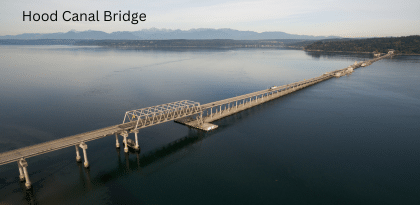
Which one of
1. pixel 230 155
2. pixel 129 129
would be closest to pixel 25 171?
pixel 129 129

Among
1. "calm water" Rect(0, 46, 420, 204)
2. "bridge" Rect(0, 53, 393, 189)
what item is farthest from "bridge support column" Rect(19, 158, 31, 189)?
"calm water" Rect(0, 46, 420, 204)

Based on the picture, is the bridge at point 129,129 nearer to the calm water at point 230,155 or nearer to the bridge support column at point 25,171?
the bridge support column at point 25,171

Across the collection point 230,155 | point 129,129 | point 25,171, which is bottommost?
point 230,155

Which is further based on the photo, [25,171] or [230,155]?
[230,155]

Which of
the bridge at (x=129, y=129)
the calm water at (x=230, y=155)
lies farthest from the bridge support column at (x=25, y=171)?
the calm water at (x=230, y=155)

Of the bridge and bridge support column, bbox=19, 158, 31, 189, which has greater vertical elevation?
the bridge

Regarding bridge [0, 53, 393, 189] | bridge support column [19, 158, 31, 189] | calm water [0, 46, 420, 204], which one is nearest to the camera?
bridge support column [19, 158, 31, 189]

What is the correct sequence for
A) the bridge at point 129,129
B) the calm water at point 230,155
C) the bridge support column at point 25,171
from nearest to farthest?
the bridge support column at point 25,171
the calm water at point 230,155
the bridge at point 129,129

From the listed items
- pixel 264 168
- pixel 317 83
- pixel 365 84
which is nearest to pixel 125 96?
pixel 264 168

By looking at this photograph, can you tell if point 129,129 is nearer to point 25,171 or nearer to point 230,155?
point 25,171

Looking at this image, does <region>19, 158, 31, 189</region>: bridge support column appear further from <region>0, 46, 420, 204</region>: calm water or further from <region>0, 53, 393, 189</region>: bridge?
<region>0, 46, 420, 204</region>: calm water

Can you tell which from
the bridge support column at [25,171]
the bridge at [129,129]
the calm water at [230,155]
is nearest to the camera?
the bridge support column at [25,171]

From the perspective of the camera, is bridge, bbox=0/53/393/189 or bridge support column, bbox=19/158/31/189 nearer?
bridge support column, bbox=19/158/31/189
